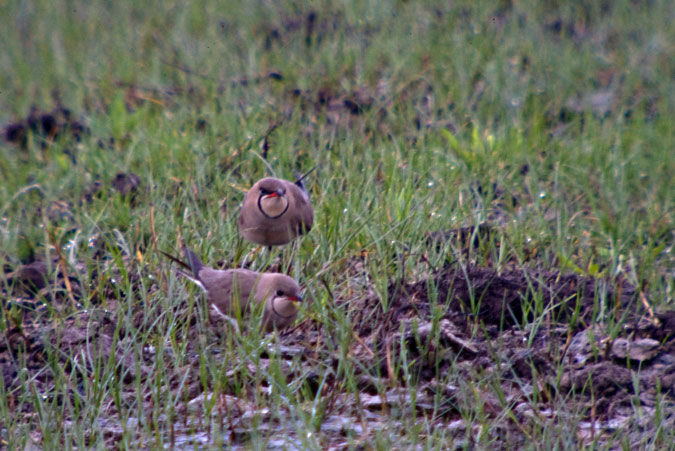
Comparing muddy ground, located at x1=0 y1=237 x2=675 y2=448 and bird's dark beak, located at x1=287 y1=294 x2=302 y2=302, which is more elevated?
bird's dark beak, located at x1=287 y1=294 x2=302 y2=302

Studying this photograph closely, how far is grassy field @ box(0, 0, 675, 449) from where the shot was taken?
291cm

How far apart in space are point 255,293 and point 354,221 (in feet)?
2.58

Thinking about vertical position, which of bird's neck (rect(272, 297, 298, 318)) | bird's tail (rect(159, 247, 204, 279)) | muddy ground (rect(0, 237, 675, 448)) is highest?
bird's tail (rect(159, 247, 204, 279))

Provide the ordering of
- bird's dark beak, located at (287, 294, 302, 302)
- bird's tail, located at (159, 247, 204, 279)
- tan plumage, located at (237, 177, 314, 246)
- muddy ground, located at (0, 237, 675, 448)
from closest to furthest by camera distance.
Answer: muddy ground, located at (0, 237, 675, 448) → bird's dark beak, located at (287, 294, 302, 302) → bird's tail, located at (159, 247, 204, 279) → tan plumage, located at (237, 177, 314, 246)

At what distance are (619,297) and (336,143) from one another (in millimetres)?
2149

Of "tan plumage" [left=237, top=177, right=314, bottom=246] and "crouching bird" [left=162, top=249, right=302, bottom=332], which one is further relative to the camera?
"tan plumage" [left=237, top=177, right=314, bottom=246]

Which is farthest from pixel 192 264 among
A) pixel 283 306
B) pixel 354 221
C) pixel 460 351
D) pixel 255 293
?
pixel 460 351

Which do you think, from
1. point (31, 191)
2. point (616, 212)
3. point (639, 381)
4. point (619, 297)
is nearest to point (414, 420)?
point (639, 381)

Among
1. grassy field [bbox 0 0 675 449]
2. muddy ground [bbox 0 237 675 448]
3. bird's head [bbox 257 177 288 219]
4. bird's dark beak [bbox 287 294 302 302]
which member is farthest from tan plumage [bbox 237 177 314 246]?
bird's dark beak [bbox 287 294 302 302]

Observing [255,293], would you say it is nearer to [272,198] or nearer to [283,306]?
[283,306]

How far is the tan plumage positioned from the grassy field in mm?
120

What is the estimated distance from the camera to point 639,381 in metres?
3.04

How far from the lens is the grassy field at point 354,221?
291 cm

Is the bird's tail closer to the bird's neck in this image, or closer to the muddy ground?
the muddy ground
